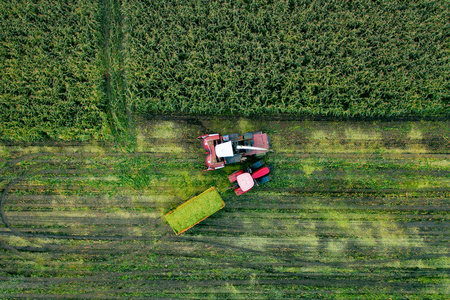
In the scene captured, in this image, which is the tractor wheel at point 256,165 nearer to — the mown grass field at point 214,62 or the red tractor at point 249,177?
the red tractor at point 249,177

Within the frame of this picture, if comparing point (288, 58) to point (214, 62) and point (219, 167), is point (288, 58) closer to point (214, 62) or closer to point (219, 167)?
point (214, 62)

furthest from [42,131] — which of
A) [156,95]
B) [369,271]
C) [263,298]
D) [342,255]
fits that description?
[369,271]

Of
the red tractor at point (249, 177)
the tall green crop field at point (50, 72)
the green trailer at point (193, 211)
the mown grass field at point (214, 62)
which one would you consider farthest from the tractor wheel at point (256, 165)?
the tall green crop field at point (50, 72)

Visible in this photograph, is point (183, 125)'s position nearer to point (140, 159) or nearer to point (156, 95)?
point (156, 95)

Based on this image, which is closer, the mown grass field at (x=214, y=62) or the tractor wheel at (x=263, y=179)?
the tractor wheel at (x=263, y=179)

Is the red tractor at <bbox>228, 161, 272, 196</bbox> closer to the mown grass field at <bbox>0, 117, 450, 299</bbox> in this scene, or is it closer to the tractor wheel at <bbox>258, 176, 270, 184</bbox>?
the tractor wheel at <bbox>258, 176, 270, 184</bbox>

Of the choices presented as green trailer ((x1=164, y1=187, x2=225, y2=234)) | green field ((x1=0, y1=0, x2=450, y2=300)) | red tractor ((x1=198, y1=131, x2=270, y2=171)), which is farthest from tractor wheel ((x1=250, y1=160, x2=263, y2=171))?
green trailer ((x1=164, y1=187, x2=225, y2=234))
